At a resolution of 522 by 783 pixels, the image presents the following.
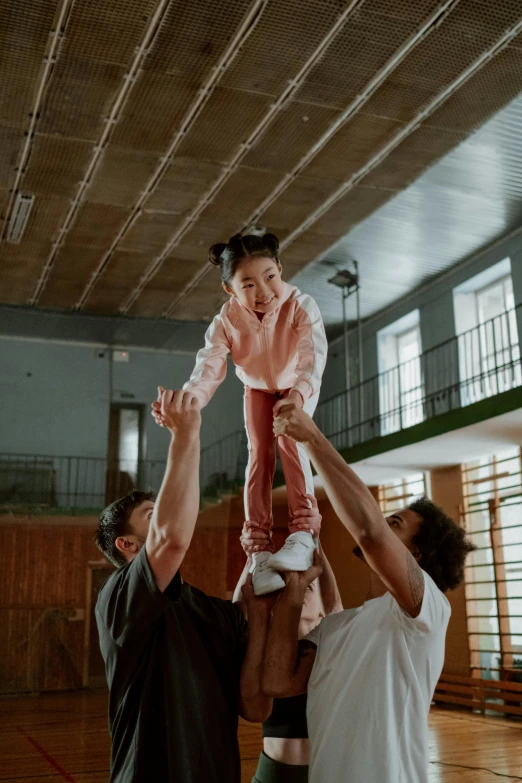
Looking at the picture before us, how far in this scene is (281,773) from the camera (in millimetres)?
2049

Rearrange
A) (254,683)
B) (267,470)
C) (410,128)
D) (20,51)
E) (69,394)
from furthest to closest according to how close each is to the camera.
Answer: (69,394)
(410,128)
(20,51)
(267,470)
(254,683)

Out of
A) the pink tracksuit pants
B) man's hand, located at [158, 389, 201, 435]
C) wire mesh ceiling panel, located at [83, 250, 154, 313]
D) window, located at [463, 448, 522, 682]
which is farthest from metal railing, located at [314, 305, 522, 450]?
man's hand, located at [158, 389, 201, 435]

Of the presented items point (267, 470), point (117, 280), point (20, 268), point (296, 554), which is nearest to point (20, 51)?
point (20, 268)

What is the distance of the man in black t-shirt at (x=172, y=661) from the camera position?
1.73 m

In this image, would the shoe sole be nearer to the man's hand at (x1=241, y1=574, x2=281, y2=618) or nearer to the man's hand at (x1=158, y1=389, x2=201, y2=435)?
the man's hand at (x1=241, y1=574, x2=281, y2=618)

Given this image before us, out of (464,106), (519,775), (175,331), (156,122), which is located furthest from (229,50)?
(519,775)

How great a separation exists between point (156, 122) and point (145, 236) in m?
1.97

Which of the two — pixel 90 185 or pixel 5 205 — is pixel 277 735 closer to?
pixel 90 185

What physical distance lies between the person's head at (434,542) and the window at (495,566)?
658 cm

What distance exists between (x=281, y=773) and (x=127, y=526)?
78 cm

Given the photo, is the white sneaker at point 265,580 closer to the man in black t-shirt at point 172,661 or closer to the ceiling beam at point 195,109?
the man in black t-shirt at point 172,661

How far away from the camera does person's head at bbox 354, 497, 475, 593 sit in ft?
6.75

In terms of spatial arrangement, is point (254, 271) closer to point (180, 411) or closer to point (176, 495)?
point (180, 411)

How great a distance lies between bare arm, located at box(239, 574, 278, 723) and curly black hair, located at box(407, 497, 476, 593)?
434 mm
